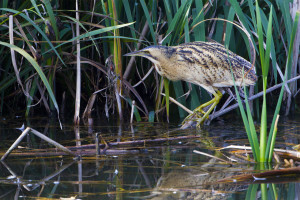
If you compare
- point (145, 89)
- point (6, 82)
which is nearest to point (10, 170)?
point (6, 82)

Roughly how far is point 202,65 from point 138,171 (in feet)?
4.56

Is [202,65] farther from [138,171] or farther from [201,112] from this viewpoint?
[138,171]

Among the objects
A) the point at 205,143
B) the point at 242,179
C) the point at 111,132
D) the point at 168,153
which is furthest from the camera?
the point at 111,132

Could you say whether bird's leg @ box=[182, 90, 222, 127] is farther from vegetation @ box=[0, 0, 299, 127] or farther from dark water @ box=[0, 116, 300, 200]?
dark water @ box=[0, 116, 300, 200]

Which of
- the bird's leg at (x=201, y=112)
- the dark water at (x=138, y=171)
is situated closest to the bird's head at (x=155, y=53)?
the bird's leg at (x=201, y=112)

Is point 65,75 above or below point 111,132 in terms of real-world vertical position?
above

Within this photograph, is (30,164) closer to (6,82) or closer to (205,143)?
(205,143)

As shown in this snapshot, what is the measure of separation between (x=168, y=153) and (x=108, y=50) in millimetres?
1258

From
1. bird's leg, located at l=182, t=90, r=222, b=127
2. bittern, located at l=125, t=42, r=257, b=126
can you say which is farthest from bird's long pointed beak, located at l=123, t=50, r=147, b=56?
bird's leg, located at l=182, t=90, r=222, b=127

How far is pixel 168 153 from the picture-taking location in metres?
2.44

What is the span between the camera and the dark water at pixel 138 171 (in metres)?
1.76

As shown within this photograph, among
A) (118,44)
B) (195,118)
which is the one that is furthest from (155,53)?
(195,118)

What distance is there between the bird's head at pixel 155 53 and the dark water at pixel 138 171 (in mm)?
538

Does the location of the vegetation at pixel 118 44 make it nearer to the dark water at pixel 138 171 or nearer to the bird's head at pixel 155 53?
the bird's head at pixel 155 53
